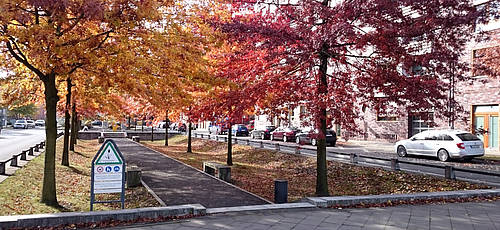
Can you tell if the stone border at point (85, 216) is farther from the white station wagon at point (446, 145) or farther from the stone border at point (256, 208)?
the white station wagon at point (446, 145)

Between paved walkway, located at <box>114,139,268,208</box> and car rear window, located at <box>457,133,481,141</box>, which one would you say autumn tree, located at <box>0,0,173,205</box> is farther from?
car rear window, located at <box>457,133,481,141</box>

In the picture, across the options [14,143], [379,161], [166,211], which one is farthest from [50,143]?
[14,143]

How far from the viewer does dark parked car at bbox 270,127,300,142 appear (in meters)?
31.1

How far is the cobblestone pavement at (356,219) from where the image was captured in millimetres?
6227

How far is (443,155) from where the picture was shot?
17594 mm

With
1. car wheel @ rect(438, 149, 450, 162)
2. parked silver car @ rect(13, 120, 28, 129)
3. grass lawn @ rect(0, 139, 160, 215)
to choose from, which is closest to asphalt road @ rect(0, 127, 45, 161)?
grass lawn @ rect(0, 139, 160, 215)

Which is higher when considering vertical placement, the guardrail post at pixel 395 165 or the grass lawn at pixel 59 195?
the guardrail post at pixel 395 165

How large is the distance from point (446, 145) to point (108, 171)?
15.8m

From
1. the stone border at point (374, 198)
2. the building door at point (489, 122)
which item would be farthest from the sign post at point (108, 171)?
the building door at point (489, 122)

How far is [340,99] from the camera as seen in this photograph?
8984 mm

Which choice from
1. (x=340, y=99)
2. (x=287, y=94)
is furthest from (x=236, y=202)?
(x=340, y=99)

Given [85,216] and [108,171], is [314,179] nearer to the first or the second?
[108,171]

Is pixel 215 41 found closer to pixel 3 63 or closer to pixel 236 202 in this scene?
pixel 236 202

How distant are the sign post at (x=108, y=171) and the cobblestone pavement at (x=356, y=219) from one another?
162 cm
